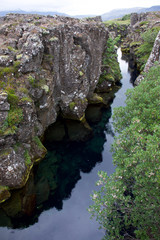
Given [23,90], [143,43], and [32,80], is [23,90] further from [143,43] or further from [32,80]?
[143,43]

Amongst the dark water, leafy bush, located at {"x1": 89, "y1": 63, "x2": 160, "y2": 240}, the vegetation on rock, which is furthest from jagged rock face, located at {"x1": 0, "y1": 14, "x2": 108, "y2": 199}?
leafy bush, located at {"x1": 89, "y1": 63, "x2": 160, "y2": 240}

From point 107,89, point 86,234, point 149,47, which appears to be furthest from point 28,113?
point 149,47

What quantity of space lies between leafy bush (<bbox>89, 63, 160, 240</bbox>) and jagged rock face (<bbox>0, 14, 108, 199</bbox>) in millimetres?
13092

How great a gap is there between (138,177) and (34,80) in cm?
2100

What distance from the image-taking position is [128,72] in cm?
7356

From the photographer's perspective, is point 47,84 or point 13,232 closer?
point 13,232

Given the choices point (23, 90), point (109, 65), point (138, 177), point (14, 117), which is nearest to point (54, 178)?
point (14, 117)

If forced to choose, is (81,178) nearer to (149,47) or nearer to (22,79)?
(22,79)

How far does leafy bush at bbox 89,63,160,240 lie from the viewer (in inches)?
452

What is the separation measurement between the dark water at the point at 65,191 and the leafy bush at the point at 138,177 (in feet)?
22.5

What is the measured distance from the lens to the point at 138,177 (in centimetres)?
1177

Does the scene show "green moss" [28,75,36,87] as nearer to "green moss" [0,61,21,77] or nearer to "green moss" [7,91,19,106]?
"green moss" [0,61,21,77]

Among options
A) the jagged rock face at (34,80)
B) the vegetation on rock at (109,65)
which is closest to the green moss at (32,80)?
the jagged rock face at (34,80)

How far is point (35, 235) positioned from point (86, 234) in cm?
578
